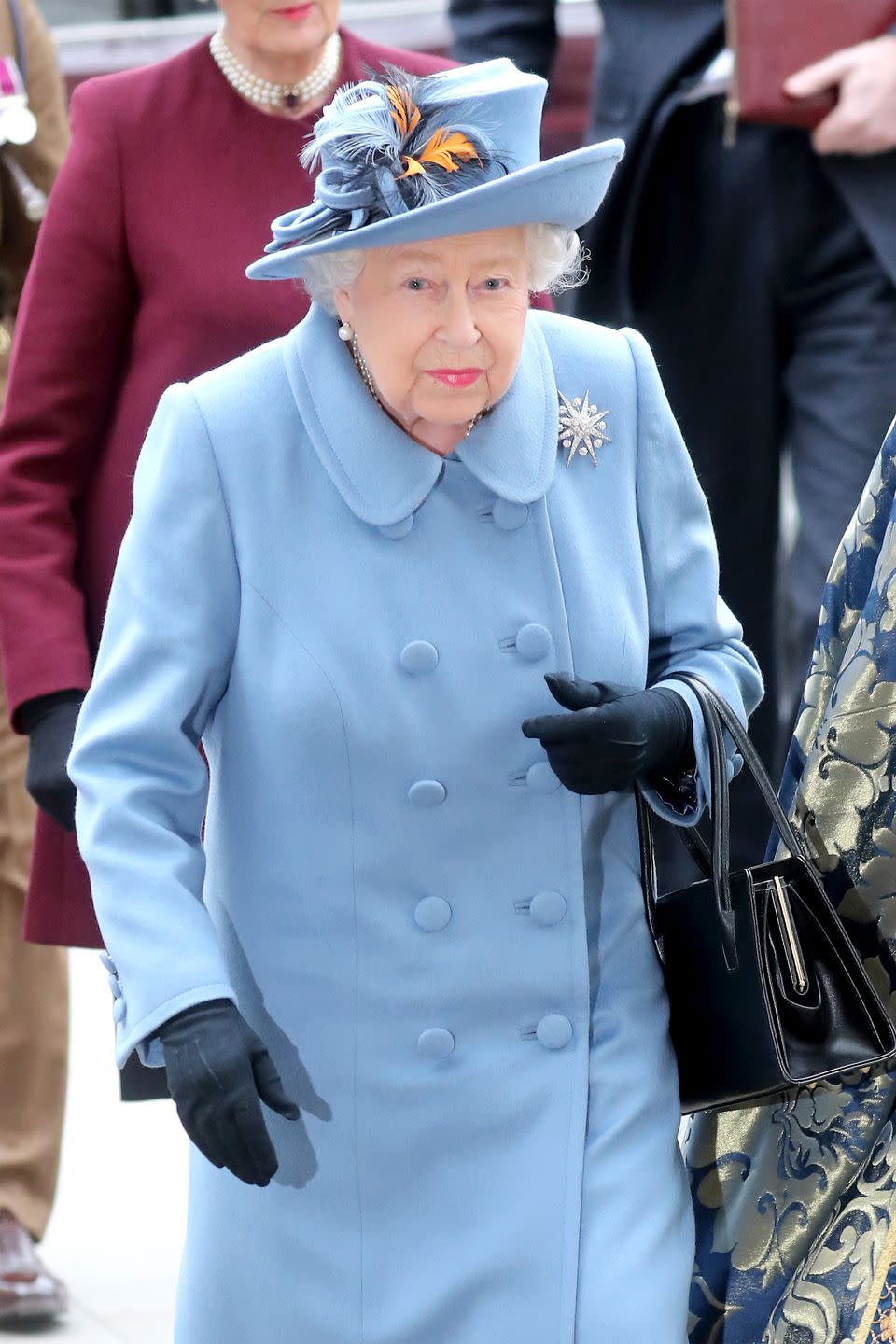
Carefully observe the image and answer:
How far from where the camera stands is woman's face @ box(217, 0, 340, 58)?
3.20 metres

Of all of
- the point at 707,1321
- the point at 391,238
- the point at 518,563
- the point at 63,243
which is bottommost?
the point at 707,1321

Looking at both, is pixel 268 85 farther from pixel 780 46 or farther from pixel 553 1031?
pixel 553 1031

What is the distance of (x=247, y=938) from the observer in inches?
99.8

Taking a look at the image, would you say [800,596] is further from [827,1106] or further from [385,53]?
[827,1106]

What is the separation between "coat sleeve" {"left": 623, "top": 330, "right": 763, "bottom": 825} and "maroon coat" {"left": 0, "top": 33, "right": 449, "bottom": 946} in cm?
72

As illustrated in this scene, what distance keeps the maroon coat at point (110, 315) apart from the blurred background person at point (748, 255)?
2.95 feet

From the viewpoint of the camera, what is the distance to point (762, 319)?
13.9ft

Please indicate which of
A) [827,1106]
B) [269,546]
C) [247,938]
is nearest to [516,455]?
[269,546]

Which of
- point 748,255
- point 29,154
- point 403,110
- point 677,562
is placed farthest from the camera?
point 748,255

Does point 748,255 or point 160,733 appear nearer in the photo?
point 160,733

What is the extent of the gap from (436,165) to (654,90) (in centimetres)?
185

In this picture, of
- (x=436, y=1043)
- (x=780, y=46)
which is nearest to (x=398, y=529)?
(x=436, y=1043)

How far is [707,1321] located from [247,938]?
0.66 meters

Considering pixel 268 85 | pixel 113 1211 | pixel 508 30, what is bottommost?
pixel 113 1211
